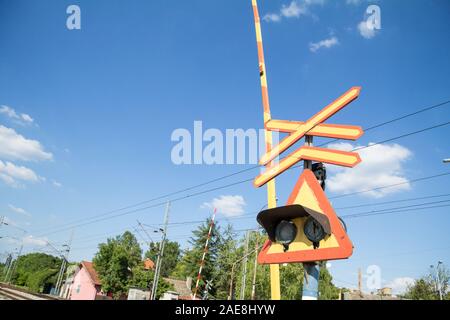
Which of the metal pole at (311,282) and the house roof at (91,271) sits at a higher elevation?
the house roof at (91,271)

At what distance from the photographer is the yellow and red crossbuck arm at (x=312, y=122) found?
394 centimetres

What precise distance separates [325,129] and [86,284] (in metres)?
62.3

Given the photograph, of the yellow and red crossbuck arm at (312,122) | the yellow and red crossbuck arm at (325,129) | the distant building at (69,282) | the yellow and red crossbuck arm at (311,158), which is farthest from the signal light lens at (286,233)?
the distant building at (69,282)

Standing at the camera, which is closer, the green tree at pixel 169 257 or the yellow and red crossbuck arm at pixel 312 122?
the yellow and red crossbuck arm at pixel 312 122

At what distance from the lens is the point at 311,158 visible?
12.4ft

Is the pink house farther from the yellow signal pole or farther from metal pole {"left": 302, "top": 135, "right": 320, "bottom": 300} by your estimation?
metal pole {"left": 302, "top": 135, "right": 320, "bottom": 300}

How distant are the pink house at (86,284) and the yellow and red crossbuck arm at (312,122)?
57944mm

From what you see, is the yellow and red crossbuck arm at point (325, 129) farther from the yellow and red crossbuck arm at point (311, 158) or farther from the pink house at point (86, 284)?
the pink house at point (86, 284)

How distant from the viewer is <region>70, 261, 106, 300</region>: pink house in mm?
55188

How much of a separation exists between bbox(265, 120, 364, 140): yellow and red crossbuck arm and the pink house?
190 feet

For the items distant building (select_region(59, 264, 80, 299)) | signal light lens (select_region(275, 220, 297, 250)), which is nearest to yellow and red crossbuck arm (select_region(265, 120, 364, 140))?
signal light lens (select_region(275, 220, 297, 250))

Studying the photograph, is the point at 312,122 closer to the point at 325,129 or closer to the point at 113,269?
the point at 325,129

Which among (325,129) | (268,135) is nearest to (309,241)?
(325,129)
